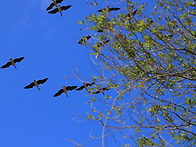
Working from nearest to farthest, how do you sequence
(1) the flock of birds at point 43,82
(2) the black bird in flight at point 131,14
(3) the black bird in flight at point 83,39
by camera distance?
1. (2) the black bird in flight at point 131,14
2. (3) the black bird in flight at point 83,39
3. (1) the flock of birds at point 43,82

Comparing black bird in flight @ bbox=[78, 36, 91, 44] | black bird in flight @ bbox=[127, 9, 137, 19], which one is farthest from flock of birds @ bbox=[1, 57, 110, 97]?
black bird in flight @ bbox=[127, 9, 137, 19]

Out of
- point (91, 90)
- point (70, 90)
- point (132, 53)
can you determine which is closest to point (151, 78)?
point (132, 53)

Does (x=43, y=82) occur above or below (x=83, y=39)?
above

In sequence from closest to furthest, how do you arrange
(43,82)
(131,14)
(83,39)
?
1. (131,14)
2. (83,39)
3. (43,82)

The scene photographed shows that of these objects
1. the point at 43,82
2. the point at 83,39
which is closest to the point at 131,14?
the point at 83,39

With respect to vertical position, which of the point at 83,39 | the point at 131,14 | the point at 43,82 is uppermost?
the point at 43,82

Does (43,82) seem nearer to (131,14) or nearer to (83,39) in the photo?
(83,39)

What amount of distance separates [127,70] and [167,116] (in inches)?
51.5

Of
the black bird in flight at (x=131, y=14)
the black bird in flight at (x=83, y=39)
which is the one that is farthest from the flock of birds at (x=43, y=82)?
the black bird in flight at (x=131, y=14)

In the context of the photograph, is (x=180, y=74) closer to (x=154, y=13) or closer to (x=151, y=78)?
(x=151, y=78)

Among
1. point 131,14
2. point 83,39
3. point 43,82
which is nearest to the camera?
point 131,14

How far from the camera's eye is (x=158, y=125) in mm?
6523

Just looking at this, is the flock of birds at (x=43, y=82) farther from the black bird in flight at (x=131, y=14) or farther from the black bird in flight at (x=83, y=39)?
the black bird in flight at (x=131, y=14)

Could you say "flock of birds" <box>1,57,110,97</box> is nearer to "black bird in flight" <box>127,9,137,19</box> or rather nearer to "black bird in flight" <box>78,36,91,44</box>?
"black bird in flight" <box>78,36,91,44</box>
